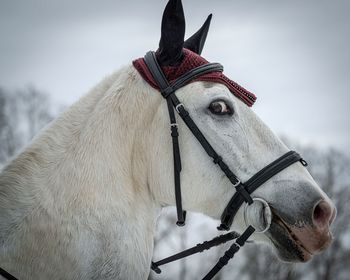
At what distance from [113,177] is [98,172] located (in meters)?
0.13

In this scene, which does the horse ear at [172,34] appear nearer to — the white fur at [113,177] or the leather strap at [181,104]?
the leather strap at [181,104]

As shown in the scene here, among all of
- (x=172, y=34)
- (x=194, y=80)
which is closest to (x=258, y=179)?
(x=194, y=80)

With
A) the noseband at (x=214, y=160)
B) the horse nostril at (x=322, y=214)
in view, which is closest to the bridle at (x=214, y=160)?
the noseband at (x=214, y=160)

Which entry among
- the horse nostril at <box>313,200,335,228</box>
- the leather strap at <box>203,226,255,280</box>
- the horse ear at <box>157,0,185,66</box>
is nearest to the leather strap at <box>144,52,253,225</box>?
the horse ear at <box>157,0,185,66</box>

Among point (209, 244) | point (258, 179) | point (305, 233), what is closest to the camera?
point (305, 233)

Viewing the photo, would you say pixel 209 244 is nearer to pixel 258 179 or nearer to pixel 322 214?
pixel 258 179

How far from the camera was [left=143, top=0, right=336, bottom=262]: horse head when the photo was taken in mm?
2705

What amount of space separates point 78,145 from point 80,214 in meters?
0.59

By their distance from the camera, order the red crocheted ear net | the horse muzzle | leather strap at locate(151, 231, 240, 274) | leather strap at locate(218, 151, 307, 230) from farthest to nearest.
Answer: leather strap at locate(151, 231, 240, 274) → the red crocheted ear net → leather strap at locate(218, 151, 307, 230) → the horse muzzle

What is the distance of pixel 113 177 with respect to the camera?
2.74 meters

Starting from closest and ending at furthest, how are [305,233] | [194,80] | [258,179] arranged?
1. [305,233]
2. [258,179]
3. [194,80]

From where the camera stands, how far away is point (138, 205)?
2811 millimetres

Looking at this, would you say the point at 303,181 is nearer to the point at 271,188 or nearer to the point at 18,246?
the point at 271,188

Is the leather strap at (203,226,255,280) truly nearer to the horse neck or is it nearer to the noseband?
the noseband
